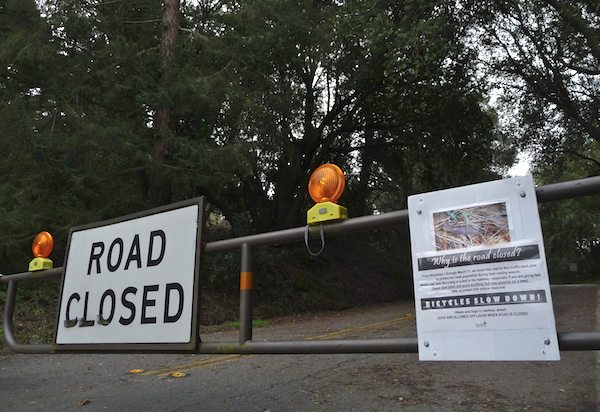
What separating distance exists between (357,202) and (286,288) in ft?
21.0

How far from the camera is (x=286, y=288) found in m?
16.1

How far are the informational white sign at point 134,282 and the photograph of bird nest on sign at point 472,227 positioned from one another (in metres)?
1.19

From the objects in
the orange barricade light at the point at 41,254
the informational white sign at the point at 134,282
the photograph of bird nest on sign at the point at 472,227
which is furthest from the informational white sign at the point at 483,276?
the orange barricade light at the point at 41,254

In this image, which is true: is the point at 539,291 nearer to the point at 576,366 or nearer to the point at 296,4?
the point at 576,366

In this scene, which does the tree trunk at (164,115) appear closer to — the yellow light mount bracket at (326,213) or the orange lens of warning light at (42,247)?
the orange lens of warning light at (42,247)

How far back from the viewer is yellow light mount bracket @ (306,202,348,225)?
2.13 meters

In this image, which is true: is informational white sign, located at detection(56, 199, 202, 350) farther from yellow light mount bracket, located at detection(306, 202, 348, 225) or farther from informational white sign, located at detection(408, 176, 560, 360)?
informational white sign, located at detection(408, 176, 560, 360)

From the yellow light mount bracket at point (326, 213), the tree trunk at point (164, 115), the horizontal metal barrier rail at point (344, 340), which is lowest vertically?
the horizontal metal barrier rail at point (344, 340)

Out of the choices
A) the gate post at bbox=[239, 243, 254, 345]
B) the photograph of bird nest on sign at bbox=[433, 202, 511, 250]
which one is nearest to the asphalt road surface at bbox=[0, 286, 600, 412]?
the gate post at bbox=[239, 243, 254, 345]

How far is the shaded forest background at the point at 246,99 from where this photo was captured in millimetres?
10086

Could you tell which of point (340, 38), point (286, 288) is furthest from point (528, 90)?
point (286, 288)

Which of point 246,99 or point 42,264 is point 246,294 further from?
point 246,99

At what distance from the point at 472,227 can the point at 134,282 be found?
177 cm

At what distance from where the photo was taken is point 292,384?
193 inches
